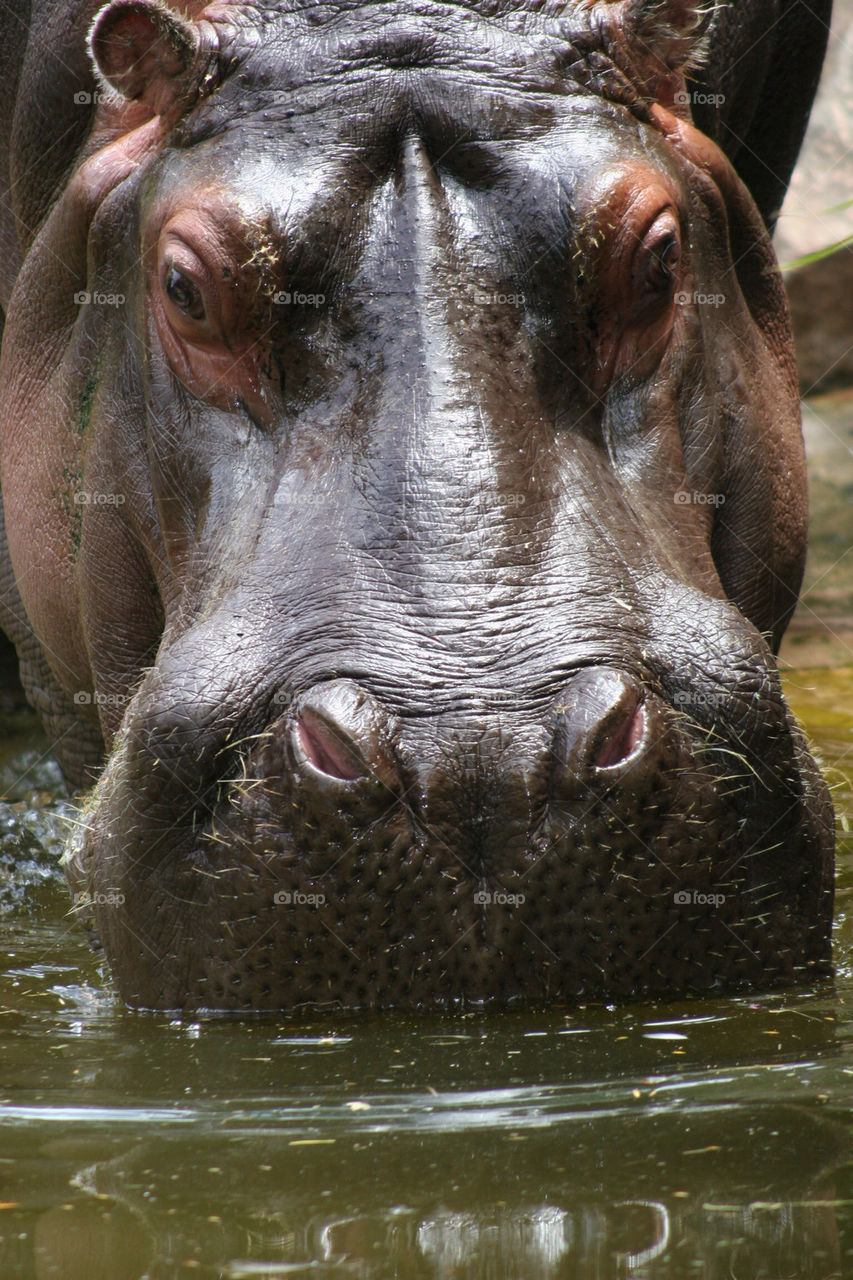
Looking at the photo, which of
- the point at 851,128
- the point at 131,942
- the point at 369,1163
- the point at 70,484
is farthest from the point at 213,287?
the point at 851,128

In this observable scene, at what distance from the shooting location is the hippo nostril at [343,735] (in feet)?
9.12

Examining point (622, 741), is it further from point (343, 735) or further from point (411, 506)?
point (411, 506)

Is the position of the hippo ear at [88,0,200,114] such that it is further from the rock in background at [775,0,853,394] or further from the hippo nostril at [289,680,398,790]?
the rock in background at [775,0,853,394]

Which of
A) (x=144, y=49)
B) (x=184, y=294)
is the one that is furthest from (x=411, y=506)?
(x=144, y=49)

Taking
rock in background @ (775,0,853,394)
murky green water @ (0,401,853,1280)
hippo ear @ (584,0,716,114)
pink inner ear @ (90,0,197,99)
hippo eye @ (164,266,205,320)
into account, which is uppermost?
pink inner ear @ (90,0,197,99)

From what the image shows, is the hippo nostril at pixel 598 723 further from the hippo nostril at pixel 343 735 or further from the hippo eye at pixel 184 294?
the hippo eye at pixel 184 294

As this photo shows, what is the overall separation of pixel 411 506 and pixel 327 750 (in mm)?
593

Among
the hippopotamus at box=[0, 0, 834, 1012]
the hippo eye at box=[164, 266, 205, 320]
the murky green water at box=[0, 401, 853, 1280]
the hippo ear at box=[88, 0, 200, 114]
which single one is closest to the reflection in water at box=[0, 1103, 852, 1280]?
the murky green water at box=[0, 401, 853, 1280]

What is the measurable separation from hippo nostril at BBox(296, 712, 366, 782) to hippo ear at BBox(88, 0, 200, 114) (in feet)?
6.20

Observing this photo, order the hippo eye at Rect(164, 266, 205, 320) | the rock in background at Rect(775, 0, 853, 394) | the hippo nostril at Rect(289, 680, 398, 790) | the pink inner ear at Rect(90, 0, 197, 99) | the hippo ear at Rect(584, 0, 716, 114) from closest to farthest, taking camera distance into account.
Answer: the hippo nostril at Rect(289, 680, 398, 790), the hippo eye at Rect(164, 266, 205, 320), the pink inner ear at Rect(90, 0, 197, 99), the hippo ear at Rect(584, 0, 716, 114), the rock in background at Rect(775, 0, 853, 394)

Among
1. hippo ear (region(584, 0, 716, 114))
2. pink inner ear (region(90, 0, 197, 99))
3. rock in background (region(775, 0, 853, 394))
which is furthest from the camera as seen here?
rock in background (region(775, 0, 853, 394))

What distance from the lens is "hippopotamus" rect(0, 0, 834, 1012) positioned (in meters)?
2.85

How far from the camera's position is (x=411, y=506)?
10.4ft

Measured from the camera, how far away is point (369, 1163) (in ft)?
7.09
